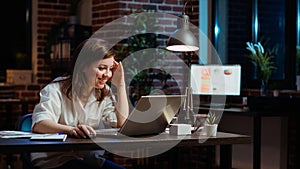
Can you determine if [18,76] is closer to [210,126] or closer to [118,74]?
[118,74]

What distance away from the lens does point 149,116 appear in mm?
2582

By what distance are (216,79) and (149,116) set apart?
2.68 metres

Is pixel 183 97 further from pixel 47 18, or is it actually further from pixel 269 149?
pixel 47 18

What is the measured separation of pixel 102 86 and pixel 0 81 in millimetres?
3598

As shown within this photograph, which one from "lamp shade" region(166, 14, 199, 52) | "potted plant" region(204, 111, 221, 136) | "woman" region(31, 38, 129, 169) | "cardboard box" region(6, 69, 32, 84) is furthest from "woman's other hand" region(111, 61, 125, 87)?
"cardboard box" region(6, 69, 32, 84)

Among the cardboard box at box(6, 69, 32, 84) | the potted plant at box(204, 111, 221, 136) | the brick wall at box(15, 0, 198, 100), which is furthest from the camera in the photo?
the cardboard box at box(6, 69, 32, 84)

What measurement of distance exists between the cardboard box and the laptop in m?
3.69

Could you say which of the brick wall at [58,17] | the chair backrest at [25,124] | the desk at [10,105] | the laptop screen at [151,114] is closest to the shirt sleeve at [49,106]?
the chair backrest at [25,124]

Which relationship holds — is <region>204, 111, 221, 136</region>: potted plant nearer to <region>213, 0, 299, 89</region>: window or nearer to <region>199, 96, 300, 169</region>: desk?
<region>199, 96, 300, 169</region>: desk

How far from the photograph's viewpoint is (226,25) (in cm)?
583

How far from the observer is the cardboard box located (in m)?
6.13

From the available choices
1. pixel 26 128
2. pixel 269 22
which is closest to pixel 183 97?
pixel 26 128

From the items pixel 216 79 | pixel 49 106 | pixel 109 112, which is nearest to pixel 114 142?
pixel 49 106

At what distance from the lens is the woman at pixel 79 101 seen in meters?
2.72
